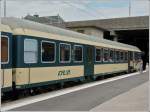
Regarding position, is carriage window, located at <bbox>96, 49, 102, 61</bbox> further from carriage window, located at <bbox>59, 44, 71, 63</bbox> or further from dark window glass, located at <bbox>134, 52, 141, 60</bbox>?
dark window glass, located at <bbox>134, 52, 141, 60</bbox>

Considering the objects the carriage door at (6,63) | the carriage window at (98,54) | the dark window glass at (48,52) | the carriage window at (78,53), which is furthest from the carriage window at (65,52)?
the carriage window at (98,54)

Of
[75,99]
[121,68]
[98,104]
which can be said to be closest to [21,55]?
[75,99]

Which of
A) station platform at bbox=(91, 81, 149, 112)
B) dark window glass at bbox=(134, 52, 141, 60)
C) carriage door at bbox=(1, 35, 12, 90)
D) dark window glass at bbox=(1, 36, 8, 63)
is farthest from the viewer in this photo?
dark window glass at bbox=(134, 52, 141, 60)

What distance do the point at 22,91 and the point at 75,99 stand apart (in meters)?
2.13

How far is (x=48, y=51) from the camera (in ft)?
58.5

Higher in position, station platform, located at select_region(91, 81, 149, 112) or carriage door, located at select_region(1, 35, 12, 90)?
carriage door, located at select_region(1, 35, 12, 90)

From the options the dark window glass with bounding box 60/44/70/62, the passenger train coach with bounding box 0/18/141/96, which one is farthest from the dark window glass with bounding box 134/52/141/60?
the dark window glass with bounding box 60/44/70/62

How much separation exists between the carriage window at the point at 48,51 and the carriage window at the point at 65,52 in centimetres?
91

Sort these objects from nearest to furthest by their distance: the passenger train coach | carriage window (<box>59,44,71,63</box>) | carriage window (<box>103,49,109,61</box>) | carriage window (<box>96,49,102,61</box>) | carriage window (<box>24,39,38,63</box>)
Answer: the passenger train coach
carriage window (<box>24,39,38,63</box>)
carriage window (<box>59,44,71,63</box>)
carriage window (<box>96,49,102,61</box>)
carriage window (<box>103,49,109,61</box>)

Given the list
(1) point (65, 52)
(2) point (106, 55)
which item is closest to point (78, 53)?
(1) point (65, 52)

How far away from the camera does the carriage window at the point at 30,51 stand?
15.8 meters

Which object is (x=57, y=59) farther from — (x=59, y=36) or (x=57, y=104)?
(x=57, y=104)

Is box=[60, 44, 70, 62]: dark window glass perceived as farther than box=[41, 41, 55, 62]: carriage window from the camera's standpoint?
Yes

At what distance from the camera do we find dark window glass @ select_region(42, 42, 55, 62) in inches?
682
